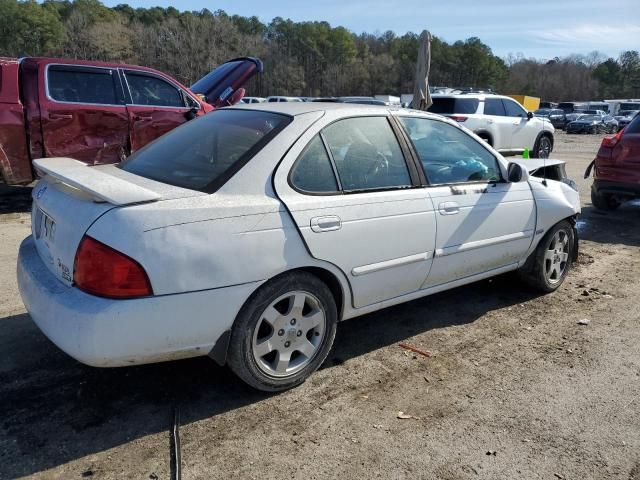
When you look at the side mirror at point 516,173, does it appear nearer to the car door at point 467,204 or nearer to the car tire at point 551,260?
the car door at point 467,204

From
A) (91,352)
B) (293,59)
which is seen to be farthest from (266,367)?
(293,59)

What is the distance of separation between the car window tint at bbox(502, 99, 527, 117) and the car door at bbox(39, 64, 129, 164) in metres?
9.90

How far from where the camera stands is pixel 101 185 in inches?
104

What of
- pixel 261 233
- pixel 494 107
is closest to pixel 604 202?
pixel 494 107

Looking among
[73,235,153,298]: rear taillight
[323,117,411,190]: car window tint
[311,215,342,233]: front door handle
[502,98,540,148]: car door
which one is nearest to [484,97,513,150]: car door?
[502,98,540,148]: car door

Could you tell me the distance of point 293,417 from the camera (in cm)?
283

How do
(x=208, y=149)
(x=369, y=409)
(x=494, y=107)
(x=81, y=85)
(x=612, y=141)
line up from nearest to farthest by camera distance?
(x=369, y=409), (x=208, y=149), (x=81, y=85), (x=612, y=141), (x=494, y=107)

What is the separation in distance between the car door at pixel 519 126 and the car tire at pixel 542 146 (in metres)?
0.31

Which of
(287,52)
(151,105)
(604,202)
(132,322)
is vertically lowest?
(604,202)

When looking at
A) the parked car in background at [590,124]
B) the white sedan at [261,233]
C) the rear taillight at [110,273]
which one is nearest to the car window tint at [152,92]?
the white sedan at [261,233]

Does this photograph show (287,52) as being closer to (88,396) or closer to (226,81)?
(226,81)

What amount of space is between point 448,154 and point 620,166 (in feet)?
16.4

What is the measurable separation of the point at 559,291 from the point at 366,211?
103 inches

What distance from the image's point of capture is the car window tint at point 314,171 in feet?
9.71
